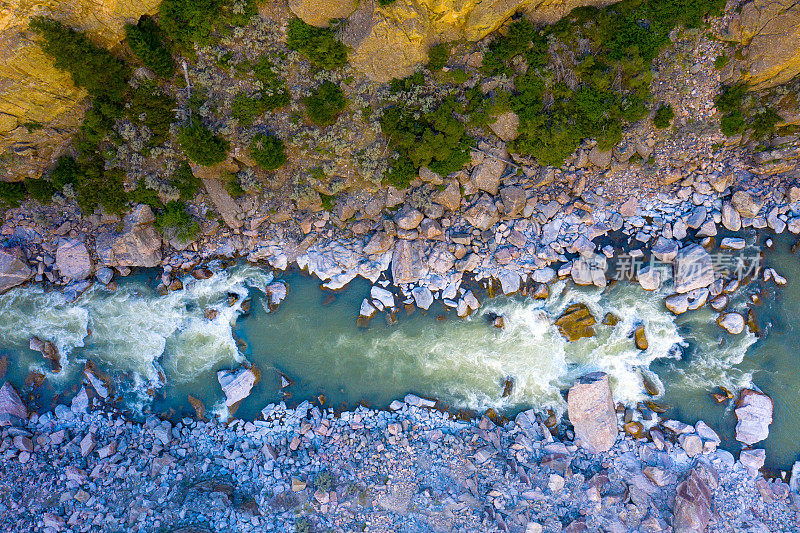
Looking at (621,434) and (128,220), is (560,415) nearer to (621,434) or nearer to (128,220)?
(621,434)

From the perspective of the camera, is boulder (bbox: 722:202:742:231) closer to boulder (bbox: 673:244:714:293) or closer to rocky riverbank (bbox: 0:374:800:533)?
boulder (bbox: 673:244:714:293)

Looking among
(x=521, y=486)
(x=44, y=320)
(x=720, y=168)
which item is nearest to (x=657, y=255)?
(x=720, y=168)

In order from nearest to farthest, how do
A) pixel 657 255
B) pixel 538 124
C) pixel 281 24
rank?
pixel 281 24
pixel 538 124
pixel 657 255

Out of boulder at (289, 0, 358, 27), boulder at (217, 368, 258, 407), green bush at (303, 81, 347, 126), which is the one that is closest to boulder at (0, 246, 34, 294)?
boulder at (217, 368, 258, 407)

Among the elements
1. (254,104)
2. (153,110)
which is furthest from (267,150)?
(153,110)

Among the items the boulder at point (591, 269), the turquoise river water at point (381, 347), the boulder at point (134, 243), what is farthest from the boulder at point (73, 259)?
the boulder at point (591, 269)
